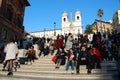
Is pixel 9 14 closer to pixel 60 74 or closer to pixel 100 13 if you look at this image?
pixel 60 74

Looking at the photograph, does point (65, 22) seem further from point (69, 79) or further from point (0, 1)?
point (69, 79)

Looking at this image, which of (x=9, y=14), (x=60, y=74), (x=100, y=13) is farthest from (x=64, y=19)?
(x=60, y=74)

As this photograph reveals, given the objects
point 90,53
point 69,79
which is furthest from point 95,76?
point 90,53

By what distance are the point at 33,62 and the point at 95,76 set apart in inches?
261

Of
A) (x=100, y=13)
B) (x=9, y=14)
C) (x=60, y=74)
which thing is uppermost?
(x=100, y=13)

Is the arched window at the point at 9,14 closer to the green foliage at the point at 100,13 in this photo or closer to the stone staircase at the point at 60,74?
the stone staircase at the point at 60,74

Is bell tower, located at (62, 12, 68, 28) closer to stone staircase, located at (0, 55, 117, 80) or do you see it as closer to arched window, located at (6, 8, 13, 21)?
arched window, located at (6, 8, 13, 21)

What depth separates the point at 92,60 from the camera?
1219 cm

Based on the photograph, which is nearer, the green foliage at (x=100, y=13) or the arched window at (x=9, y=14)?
the arched window at (x=9, y=14)

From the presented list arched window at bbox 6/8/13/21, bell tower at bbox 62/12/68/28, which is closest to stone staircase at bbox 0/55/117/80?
arched window at bbox 6/8/13/21

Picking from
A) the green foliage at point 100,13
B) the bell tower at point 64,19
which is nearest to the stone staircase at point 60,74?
the green foliage at point 100,13

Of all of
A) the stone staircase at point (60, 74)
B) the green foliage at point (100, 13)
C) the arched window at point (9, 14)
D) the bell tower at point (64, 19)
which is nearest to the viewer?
the stone staircase at point (60, 74)

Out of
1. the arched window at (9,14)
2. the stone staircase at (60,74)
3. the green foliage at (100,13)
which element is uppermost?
the green foliage at (100,13)

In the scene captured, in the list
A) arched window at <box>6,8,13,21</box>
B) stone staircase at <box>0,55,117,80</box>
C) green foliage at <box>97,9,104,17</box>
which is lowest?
stone staircase at <box>0,55,117,80</box>
